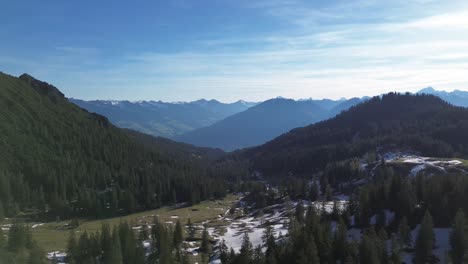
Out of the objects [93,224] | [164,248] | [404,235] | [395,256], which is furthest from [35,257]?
[93,224]

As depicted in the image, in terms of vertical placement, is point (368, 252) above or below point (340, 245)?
above

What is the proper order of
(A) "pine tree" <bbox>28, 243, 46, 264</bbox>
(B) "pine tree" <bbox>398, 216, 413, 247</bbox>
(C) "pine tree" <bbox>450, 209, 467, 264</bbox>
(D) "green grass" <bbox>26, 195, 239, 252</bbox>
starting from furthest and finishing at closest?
1. (D) "green grass" <bbox>26, 195, 239, 252</bbox>
2. (B) "pine tree" <bbox>398, 216, 413, 247</bbox>
3. (C) "pine tree" <bbox>450, 209, 467, 264</bbox>
4. (A) "pine tree" <bbox>28, 243, 46, 264</bbox>

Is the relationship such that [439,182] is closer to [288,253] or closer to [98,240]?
[288,253]

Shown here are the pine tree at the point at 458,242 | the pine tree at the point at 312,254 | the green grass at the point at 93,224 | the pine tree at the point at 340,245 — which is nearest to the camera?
the pine tree at the point at 312,254

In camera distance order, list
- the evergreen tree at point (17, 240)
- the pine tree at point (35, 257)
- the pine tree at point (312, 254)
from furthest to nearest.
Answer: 1. the evergreen tree at point (17, 240)
2. the pine tree at point (312, 254)
3. the pine tree at point (35, 257)

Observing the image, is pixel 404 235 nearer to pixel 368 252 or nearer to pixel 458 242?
pixel 458 242

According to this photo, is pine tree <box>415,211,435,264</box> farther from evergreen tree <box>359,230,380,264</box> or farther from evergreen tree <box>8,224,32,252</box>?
Result: evergreen tree <box>8,224,32,252</box>

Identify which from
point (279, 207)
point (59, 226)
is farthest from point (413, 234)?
point (59, 226)

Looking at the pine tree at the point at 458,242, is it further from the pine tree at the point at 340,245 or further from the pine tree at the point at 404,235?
the pine tree at the point at 340,245

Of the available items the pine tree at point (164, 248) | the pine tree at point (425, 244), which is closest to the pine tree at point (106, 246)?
the pine tree at point (164, 248)

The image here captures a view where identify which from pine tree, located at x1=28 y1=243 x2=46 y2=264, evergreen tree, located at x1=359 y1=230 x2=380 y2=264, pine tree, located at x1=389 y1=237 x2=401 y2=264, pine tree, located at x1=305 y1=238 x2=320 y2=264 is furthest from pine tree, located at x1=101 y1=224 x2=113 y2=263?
pine tree, located at x1=389 y1=237 x2=401 y2=264

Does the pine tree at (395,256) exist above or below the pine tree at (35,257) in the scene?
below
